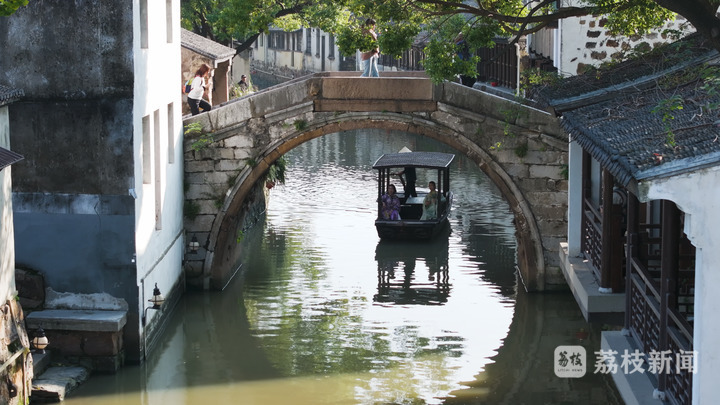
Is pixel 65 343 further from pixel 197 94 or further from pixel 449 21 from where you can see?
A: pixel 449 21

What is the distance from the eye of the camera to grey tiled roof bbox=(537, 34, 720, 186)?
25.6ft

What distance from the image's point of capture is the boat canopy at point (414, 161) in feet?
83.2

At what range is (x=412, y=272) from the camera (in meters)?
21.9

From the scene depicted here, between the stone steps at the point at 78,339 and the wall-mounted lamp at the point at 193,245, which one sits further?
the wall-mounted lamp at the point at 193,245

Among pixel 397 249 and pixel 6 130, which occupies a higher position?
pixel 6 130

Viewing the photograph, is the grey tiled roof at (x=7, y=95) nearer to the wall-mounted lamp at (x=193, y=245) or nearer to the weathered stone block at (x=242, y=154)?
the weathered stone block at (x=242, y=154)

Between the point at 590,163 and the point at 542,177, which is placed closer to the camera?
the point at 590,163

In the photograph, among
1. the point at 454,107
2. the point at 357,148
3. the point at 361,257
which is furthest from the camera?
the point at 357,148

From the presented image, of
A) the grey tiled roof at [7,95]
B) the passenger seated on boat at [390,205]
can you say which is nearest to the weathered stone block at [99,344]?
the grey tiled roof at [7,95]

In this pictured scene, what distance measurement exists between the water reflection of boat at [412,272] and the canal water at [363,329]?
34 mm

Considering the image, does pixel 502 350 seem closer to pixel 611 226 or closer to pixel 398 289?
pixel 398 289

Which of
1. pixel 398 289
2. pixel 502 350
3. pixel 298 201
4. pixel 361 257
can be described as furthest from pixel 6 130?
pixel 298 201

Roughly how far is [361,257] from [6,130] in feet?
36.7

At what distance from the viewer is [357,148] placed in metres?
39.2
